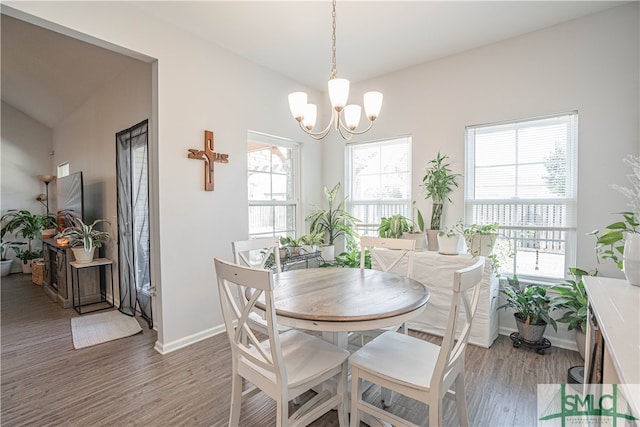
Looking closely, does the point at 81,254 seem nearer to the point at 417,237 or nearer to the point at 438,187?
the point at 417,237

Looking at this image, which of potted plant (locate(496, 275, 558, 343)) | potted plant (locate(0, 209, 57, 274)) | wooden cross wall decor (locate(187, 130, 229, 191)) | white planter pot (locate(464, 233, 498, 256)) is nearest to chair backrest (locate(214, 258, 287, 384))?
wooden cross wall decor (locate(187, 130, 229, 191))

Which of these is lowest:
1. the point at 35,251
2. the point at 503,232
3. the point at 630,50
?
the point at 35,251

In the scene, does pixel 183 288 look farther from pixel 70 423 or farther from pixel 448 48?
pixel 448 48

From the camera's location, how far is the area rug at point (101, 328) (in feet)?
9.70

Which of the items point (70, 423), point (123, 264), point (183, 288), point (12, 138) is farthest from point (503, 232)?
point (12, 138)

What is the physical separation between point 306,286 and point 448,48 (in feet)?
9.34

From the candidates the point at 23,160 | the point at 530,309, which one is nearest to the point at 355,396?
the point at 530,309

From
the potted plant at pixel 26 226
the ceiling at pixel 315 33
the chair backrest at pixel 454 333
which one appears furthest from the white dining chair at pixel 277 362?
the potted plant at pixel 26 226

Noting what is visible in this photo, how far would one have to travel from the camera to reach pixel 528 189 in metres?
2.98

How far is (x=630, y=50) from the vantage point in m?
2.50

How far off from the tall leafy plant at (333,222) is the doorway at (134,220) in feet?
6.33

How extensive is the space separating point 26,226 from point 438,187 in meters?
7.07

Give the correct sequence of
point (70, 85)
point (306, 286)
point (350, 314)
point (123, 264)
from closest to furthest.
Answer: point (350, 314) < point (306, 286) < point (123, 264) < point (70, 85)

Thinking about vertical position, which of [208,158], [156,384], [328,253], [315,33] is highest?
[315,33]
